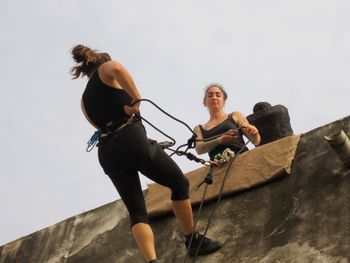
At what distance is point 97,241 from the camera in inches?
195

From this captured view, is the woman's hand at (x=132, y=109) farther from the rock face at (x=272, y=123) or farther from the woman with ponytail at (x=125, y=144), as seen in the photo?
the rock face at (x=272, y=123)

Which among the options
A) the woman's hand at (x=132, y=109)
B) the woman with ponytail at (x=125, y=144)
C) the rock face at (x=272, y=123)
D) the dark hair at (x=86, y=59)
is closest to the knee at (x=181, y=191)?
the woman with ponytail at (x=125, y=144)

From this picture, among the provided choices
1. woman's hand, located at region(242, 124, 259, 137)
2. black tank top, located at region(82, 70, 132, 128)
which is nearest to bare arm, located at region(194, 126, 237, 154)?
woman's hand, located at region(242, 124, 259, 137)

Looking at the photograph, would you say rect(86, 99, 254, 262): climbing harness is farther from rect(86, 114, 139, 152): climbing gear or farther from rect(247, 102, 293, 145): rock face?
rect(247, 102, 293, 145): rock face

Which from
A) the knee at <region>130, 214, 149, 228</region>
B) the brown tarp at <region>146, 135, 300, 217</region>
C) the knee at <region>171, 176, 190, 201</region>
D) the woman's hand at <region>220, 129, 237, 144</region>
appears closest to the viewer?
the knee at <region>130, 214, 149, 228</region>

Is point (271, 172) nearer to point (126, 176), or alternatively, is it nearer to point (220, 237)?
point (220, 237)

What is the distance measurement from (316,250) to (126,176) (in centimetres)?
122

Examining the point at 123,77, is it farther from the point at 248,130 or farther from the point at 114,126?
the point at 248,130

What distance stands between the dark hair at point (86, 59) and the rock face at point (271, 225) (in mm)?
1401

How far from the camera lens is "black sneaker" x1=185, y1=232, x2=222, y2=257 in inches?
153

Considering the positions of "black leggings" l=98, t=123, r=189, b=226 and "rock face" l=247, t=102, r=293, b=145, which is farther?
"rock face" l=247, t=102, r=293, b=145

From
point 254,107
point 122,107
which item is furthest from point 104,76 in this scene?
point 254,107

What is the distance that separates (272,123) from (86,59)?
2.55 metres

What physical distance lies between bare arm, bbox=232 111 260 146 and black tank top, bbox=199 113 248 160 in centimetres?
4
